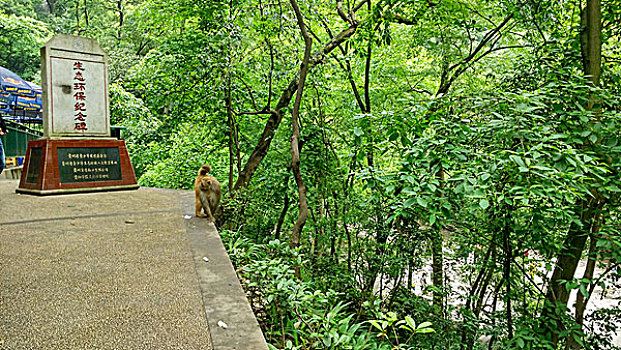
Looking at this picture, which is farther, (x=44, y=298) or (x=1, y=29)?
(x=1, y=29)

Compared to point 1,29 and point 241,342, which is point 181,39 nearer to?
point 241,342

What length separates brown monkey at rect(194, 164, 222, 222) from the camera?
482cm

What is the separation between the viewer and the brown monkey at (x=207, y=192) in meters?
4.82

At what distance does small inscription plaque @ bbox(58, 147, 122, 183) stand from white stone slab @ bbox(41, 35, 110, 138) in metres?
0.34

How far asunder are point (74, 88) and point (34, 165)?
1.36 metres

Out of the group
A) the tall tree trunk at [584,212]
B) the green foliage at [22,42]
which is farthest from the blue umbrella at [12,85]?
the tall tree trunk at [584,212]

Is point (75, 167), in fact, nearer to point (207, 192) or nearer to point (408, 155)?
point (207, 192)

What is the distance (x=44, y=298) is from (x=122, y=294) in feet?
1.47

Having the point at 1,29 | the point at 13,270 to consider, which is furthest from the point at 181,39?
the point at 1,29

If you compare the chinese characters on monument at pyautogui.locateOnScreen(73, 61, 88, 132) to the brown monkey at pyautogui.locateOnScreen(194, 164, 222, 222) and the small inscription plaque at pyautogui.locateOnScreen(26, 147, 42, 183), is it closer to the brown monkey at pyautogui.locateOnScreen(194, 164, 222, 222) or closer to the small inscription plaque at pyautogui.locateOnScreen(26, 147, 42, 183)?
the small inscription plaque at pyautogui.locateOnScreen(26, 147, 42, 183)

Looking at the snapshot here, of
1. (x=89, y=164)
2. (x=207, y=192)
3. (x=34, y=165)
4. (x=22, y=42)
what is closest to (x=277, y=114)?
(x=207, y=192)

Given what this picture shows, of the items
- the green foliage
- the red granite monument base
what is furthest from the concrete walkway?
the green foliage

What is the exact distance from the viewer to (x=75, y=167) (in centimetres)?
687

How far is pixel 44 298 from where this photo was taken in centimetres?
271
